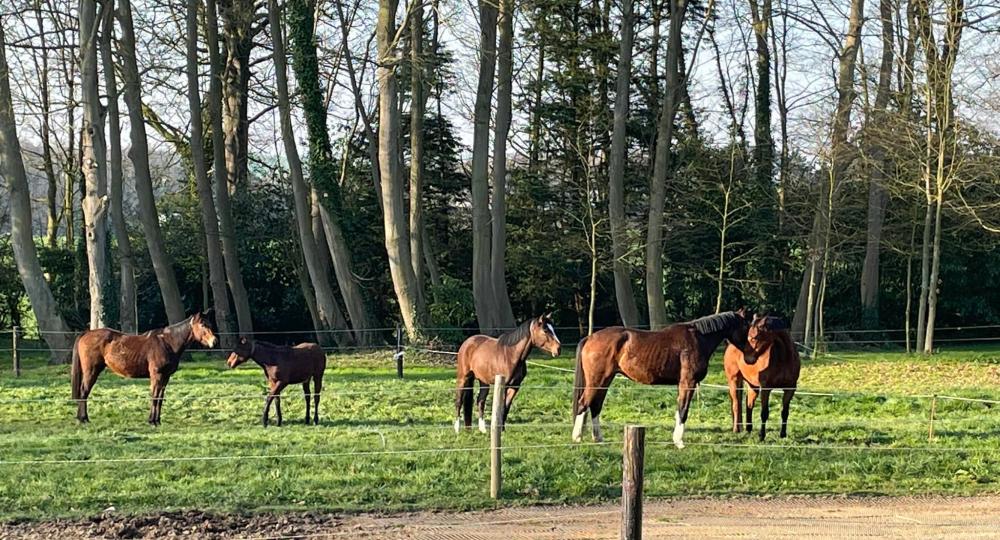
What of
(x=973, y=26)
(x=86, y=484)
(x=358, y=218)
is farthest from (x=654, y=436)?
(x=358, y=218)

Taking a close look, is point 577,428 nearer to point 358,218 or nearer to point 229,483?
point 229,483

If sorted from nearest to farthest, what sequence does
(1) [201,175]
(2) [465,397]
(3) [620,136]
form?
1. (2) [465,397]
2. (3) [620,136]
3. (1) [201,175]

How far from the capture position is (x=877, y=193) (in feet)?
102

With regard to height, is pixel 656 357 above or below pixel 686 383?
above

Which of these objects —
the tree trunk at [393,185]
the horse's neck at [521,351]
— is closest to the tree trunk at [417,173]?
the tree trunk at [393,185]

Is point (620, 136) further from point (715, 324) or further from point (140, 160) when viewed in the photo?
point (715, 324)

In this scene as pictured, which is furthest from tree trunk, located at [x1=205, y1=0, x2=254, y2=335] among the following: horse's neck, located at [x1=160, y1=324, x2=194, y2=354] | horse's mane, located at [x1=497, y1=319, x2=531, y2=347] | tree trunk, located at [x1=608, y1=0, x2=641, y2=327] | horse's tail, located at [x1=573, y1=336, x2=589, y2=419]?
horse's tail, located at [x1=573, y1=336, x2=589, y2=419]

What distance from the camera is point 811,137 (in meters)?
29.6

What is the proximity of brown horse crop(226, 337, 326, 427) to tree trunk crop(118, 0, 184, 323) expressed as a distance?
14372 mm

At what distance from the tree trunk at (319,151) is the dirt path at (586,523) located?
65.3ft

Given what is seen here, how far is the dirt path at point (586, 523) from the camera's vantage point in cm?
817

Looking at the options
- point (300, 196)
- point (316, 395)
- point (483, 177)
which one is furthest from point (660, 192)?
point (316, 395)

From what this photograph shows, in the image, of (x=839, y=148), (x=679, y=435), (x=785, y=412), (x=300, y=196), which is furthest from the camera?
(x=300, y=196)

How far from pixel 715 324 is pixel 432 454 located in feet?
11.6
